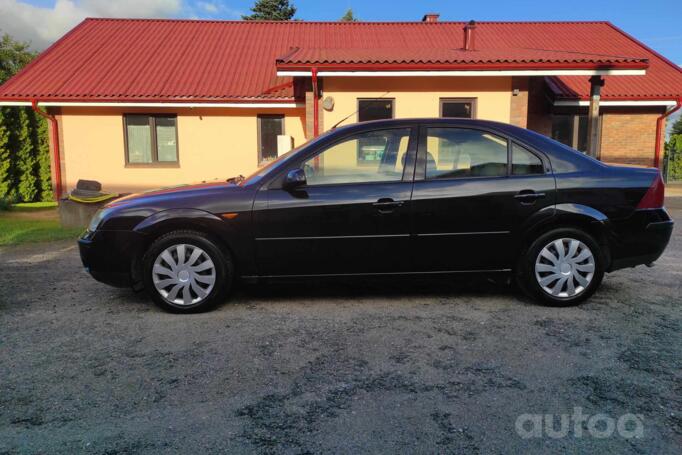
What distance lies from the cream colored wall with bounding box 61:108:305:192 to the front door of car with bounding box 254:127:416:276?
9.52m

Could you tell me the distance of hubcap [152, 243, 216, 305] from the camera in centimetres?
427

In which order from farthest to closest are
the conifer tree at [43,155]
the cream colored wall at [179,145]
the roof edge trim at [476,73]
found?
the conifer tree at [43,155] → the cream colored wall at [179,145] → the roof edge trim at [476,73]

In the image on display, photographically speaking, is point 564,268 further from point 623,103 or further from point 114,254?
point 623,103

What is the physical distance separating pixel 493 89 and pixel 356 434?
10229 mm

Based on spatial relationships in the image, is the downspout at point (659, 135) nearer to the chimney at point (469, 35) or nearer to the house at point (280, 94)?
the house at point (280, 94)

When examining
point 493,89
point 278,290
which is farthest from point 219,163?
point 278,290

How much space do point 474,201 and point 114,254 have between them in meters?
3.05

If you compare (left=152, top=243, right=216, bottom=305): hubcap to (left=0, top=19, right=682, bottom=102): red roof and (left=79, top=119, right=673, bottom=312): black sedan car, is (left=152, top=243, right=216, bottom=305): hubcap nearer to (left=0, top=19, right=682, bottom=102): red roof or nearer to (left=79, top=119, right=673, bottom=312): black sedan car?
(left=79, top=119, right=673, bottom=312): black sedan car

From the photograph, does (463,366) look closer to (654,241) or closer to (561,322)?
(561,322)

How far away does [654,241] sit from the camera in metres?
4.46

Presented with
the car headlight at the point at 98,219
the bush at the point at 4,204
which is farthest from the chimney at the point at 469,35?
the bush at the point at 4,204

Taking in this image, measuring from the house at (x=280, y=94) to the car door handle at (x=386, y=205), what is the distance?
22.1ft

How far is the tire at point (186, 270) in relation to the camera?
4262 millimetres

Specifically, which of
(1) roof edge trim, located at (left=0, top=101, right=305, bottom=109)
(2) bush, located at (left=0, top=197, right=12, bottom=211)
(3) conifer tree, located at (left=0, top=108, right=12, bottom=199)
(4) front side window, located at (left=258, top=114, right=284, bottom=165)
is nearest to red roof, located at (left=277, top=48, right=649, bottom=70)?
(1) roof edge trim, located at (left=0, top=101, right=305, bottom=109)
